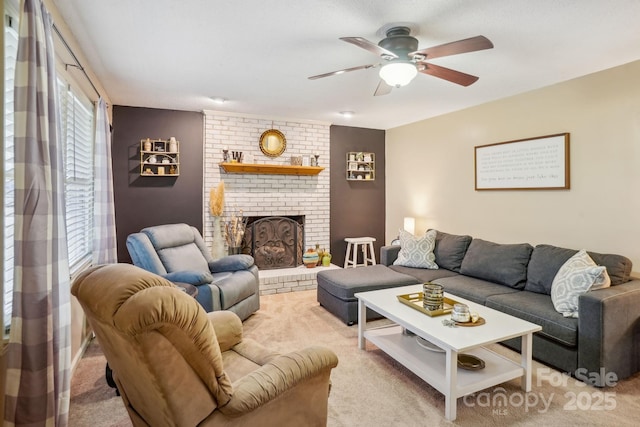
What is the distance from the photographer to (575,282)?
2566 millimetres

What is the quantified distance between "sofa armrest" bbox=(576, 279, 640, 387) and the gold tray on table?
0.83 metres

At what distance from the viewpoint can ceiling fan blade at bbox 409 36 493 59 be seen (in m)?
1.95

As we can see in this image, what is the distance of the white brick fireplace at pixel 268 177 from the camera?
474 cm

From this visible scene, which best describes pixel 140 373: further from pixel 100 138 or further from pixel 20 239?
pixel 100 138

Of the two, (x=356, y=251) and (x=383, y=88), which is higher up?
(x=383, y=88)

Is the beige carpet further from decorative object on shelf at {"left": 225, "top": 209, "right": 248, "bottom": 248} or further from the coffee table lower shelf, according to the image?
decorative object on shelf at {"left": 225, "top": 209, "right": 248, "bottom": 248}

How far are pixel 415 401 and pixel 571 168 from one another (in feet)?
8.76

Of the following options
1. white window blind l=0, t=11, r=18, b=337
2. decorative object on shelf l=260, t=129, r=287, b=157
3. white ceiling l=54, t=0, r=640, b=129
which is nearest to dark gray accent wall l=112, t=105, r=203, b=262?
white ceiling l=54, t=0, r=640, b=129

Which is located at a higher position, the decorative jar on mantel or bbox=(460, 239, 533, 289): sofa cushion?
bbox=(460, 239, 533, 289): sofa cushion

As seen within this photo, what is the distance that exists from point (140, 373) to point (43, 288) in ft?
2.39

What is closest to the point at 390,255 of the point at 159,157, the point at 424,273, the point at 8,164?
the point at 424,273

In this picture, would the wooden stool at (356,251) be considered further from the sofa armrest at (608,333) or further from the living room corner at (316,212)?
the sofa armrest at (608,333)

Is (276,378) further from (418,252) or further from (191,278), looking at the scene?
(418,252)

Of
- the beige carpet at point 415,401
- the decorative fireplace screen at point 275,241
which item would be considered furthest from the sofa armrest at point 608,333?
the decorative fireplace screen at point 275,241
